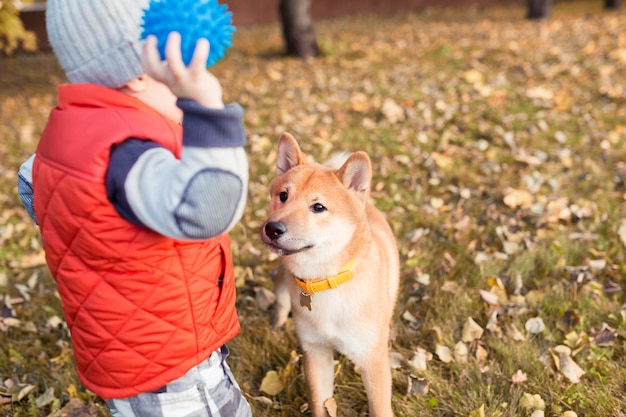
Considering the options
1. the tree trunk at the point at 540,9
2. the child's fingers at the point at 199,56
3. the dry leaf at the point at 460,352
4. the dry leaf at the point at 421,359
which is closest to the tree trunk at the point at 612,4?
the tree trunk at the point at 540,9

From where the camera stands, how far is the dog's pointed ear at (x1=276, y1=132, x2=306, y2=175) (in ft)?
8.72

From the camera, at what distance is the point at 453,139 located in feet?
19.7

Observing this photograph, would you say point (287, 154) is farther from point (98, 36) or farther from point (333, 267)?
point (98, 36)

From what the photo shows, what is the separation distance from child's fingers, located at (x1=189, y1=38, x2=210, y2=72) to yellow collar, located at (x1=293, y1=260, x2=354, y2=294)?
126 cm

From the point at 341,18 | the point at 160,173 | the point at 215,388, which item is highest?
the point at 160,173

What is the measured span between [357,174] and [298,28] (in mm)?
8158

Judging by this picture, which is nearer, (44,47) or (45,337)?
(45,337)

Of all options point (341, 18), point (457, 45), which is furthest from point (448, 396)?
point (341, 18)

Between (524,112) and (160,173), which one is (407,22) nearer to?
(524,112)

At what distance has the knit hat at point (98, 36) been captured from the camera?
1553 millimetres

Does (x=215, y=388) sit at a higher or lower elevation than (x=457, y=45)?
higher

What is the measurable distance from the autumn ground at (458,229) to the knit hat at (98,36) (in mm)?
1958

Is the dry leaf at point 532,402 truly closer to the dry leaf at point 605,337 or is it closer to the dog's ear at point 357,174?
the dry leaf at point 605,337

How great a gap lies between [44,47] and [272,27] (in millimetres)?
6199
